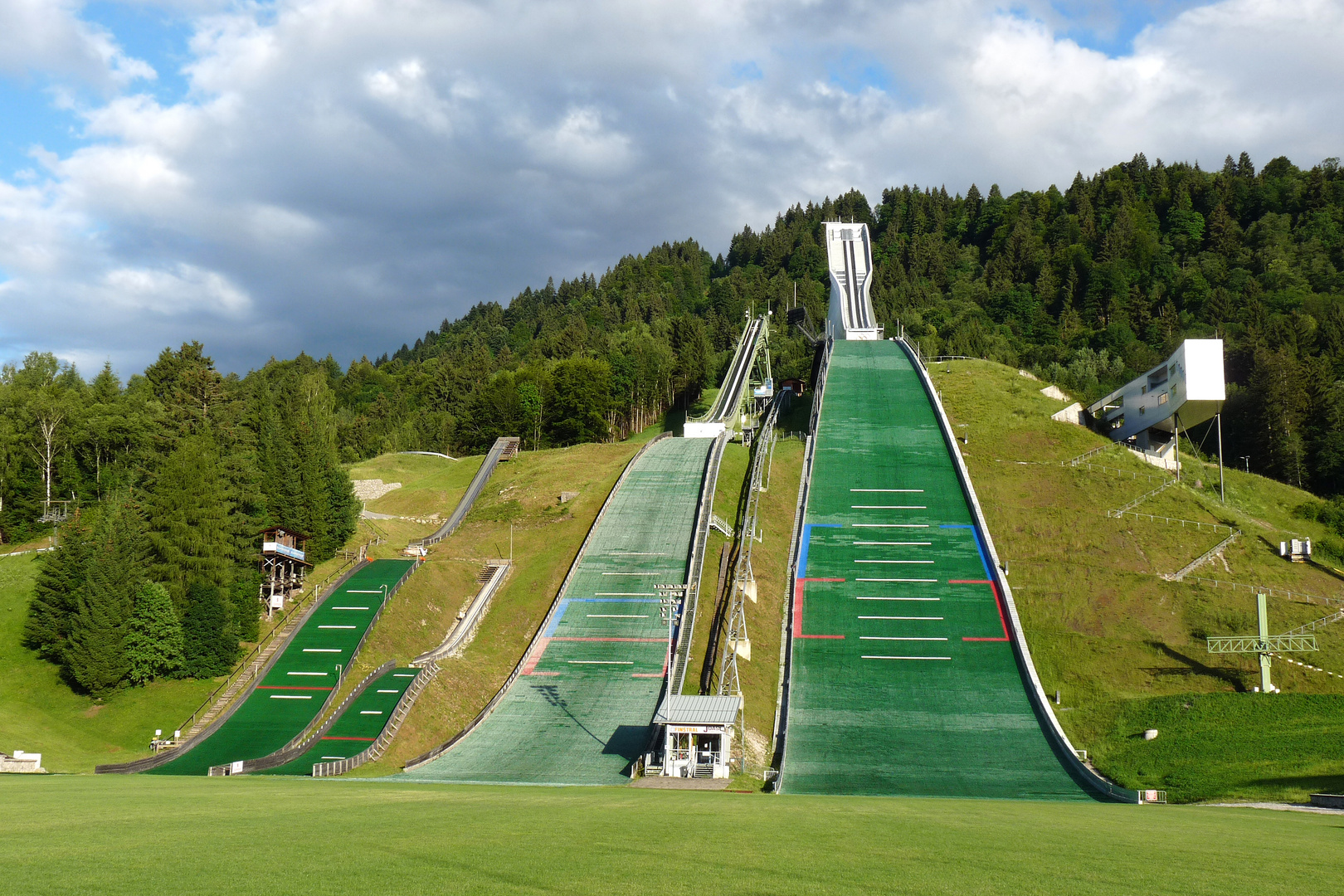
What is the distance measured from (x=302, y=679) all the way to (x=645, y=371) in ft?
177

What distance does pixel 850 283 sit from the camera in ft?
277

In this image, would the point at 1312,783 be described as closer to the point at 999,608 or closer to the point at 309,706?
the point at 999,608

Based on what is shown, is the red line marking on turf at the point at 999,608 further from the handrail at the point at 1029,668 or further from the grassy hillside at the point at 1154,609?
the grassy hillside at the point at 1154,609

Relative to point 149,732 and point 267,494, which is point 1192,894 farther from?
point 267,494

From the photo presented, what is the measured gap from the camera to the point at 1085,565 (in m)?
35.5

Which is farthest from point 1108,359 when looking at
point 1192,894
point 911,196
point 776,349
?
point 1192,894

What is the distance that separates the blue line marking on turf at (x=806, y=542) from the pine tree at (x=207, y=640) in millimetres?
19796

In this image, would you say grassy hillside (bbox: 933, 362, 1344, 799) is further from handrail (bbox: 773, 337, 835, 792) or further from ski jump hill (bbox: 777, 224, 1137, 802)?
handrail (bbox: 773, 337, 835, 792)

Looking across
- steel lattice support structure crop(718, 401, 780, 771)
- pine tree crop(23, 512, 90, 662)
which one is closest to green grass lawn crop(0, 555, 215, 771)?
pine tree crop(23, 512, 90, 662)

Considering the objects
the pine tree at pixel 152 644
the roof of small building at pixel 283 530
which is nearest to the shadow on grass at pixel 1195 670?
the roof of small building at pixel 283 530

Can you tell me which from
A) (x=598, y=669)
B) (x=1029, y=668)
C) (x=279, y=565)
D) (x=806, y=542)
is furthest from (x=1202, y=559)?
(x=279, y=565)

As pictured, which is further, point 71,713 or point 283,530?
point 283,530

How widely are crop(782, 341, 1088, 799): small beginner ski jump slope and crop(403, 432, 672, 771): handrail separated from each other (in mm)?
8750

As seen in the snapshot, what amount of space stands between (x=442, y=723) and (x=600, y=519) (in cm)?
1532
